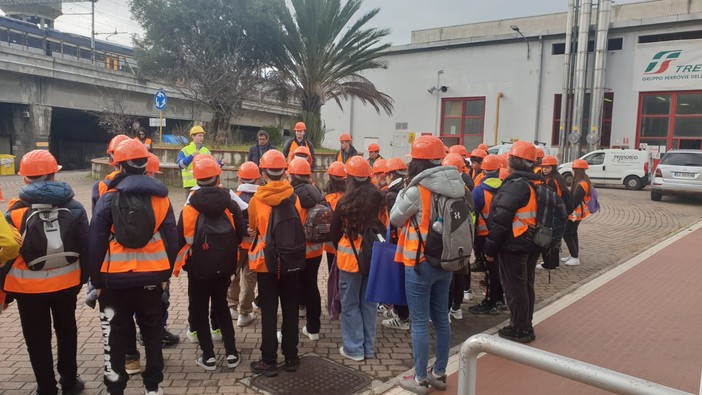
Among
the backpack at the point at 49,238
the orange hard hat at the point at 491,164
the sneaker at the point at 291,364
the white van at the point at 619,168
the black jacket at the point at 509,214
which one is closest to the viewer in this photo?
the backpack at the point at 49,238

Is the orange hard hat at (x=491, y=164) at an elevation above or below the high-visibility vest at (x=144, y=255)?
above

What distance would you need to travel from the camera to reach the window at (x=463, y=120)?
3102cm

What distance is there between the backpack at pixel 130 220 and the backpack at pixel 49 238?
0.38m

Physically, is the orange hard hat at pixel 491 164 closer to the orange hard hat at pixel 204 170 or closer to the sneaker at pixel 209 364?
the orange hard hat at pixel 204 170

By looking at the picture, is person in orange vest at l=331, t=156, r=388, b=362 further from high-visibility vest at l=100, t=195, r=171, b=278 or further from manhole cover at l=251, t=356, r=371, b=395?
high-visibility vest at l=100, t=195, r=171, b=278

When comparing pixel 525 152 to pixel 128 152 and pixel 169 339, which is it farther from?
pixel 169 339

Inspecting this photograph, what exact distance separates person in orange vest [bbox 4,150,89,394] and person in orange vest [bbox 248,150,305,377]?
1289 mm

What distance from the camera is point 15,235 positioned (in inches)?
133

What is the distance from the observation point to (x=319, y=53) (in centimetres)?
1894

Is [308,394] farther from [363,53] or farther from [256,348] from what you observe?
[363,53]

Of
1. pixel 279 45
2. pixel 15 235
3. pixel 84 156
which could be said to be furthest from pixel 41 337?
pixel 84 156

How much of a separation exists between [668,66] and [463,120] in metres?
10.8

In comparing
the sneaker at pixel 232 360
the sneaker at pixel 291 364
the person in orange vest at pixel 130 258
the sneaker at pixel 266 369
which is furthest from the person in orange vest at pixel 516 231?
the person in orange vest at pixel 130 258

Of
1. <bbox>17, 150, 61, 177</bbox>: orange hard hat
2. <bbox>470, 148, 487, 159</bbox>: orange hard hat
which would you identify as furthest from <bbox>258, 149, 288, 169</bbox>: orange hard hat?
<bbox>470, 148, 487, 159</bbox>: orange hard hat
